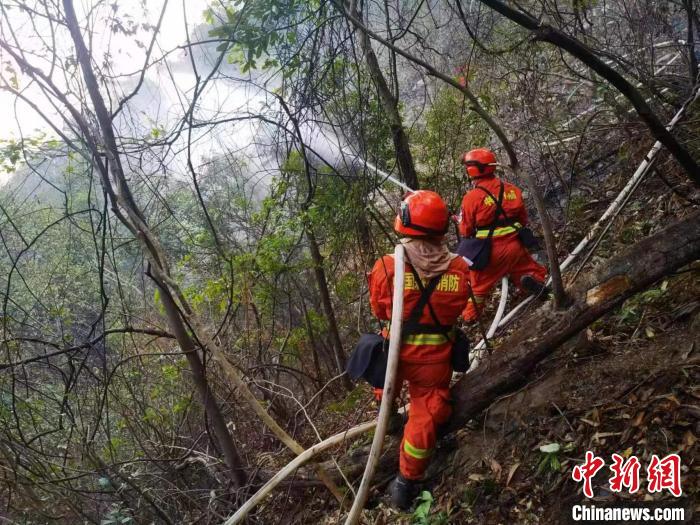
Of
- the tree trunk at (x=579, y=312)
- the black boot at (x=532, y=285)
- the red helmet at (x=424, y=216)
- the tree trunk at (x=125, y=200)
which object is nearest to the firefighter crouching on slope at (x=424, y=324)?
the red helmet at (x=424, y=216)

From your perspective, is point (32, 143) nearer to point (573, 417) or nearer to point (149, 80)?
point (149, 80)

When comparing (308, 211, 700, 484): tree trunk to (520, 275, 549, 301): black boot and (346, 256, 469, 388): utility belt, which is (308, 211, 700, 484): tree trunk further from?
(520, 275, 549, 301): black boot

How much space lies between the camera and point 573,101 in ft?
21.6

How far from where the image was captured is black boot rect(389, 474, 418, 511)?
295cm

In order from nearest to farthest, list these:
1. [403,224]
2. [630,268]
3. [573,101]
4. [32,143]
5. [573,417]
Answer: [573,417], [630,268], [403,224], [32,143], [573,101]

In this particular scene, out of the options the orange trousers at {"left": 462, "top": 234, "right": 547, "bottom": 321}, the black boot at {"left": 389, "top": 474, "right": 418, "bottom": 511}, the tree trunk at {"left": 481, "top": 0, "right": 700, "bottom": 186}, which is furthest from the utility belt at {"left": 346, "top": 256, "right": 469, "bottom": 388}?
the orange trousers at {"left": 462, "top": 234, "right": 547, "bottom": 321}

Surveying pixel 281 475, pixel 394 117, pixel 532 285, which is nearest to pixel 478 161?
pixel 394 117

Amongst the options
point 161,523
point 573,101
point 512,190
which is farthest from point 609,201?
point 161,523

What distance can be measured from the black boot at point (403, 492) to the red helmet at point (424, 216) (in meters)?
1.69

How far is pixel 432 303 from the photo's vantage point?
116 inches

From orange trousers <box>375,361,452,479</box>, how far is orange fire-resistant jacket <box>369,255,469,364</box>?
8 centimetres

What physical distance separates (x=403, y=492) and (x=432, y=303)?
1299 mm

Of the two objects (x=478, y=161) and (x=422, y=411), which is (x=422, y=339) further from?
(x=478, y=161)

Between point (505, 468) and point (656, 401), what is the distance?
0.91 m
